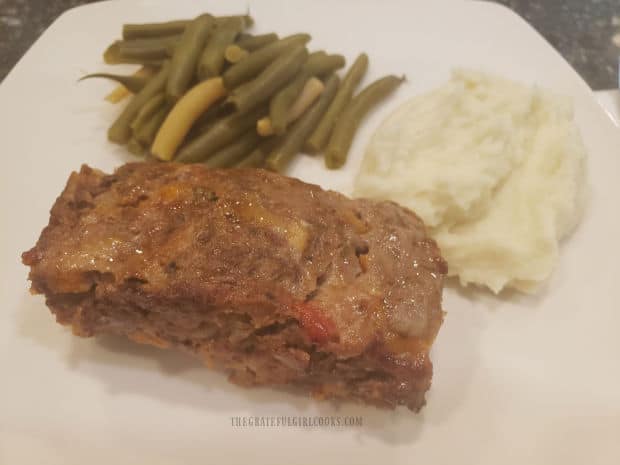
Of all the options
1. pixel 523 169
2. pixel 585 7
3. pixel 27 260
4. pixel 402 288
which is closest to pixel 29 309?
pixel 27 260

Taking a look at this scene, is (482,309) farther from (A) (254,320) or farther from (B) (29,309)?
(B) (29,309)

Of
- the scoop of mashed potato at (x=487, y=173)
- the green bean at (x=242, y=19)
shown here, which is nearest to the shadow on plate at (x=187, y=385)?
the scoop of mashed potato at (x=487, y=173)

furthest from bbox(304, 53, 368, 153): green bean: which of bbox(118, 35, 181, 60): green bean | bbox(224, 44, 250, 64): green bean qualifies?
bbox(118, 35, 181, 60): green bean

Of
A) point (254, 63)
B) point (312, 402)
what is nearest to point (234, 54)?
point (254, 63)

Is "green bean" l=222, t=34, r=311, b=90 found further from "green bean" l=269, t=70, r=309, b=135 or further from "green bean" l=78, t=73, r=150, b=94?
"green bean" l=78, t=73, r=150, b=94

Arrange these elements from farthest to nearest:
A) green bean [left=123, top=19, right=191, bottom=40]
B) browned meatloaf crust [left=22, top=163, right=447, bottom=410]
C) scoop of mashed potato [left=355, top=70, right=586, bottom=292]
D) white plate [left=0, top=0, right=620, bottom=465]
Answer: green bean [left=123, top=19, right=191, bottom=40] < scoop of mashed potato [left=355, top=70, right=586, bottom=292] < white plate [left=0, top=0, right=620, bottom=465] < browned meatloaf crust [left=22, top=163, right=447, bottom=410]

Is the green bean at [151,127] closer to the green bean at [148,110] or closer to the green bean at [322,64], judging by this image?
the green bean at [148,110]
